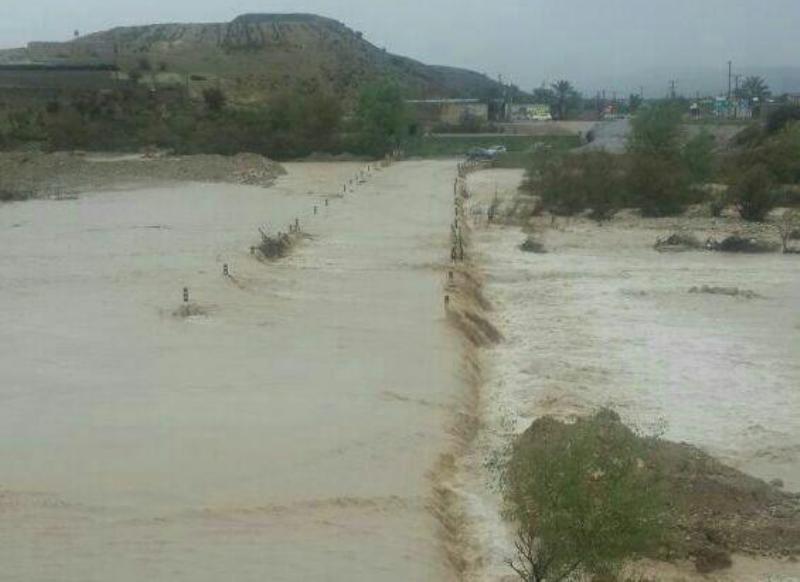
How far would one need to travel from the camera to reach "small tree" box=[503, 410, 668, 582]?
29.7ft

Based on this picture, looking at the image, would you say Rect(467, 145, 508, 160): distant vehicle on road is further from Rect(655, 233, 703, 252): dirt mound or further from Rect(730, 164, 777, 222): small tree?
Rect(655, 233, 703, 252): dirt mound

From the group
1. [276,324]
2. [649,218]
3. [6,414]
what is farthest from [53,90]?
[6,414]

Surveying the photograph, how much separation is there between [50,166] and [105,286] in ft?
96.8

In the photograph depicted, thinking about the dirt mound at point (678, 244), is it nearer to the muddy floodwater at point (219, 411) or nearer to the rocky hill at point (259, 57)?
the muddy floodwater at point (219, 411)

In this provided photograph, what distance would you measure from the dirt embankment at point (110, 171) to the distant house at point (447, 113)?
2606 centimetres

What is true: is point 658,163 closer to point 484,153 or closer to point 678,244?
point 678,244

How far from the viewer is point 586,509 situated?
9.06 metres

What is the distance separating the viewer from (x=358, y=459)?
14203 mm

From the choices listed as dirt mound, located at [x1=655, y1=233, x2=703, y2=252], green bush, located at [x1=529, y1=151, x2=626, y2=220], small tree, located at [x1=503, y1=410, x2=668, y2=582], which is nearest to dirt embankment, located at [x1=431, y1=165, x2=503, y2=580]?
small tree, located at [x1=503, y1=410, x2=668, y2=582]

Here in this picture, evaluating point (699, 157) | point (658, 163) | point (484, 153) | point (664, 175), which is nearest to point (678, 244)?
point (664, 175)

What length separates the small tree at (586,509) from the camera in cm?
906

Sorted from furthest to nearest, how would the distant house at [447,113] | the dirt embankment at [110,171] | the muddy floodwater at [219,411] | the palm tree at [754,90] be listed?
the palm tree at [754,90]
the distant house at [447,113]
the dirt embankment at [110,171]
the muddy floodwater at [219,411]

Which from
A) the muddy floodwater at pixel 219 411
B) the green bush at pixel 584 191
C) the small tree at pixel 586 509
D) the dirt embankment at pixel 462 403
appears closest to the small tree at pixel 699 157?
the green bush at pixel 584 191

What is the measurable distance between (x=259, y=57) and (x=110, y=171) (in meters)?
58.9
